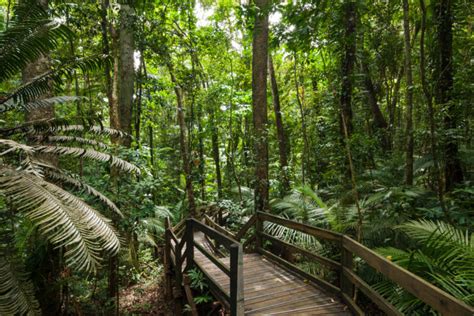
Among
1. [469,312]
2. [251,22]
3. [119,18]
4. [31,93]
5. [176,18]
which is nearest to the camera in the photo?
Answer: [469,312]

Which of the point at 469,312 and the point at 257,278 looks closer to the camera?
the point at 469,312

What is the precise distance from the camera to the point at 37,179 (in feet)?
9.55

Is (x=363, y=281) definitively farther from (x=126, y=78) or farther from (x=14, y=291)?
(x=126, y=78)

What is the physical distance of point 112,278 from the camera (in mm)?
5812

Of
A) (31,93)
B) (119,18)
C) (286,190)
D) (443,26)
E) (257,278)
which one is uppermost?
(119,18)

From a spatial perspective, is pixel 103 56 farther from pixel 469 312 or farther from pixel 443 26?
pixel 443 26

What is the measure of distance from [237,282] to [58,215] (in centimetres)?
199

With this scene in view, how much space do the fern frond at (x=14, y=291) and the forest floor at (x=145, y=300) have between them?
3728 mm

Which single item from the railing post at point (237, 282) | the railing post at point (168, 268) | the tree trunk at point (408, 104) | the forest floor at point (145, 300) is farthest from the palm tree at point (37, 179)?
the tree trunk at point (408, 104)

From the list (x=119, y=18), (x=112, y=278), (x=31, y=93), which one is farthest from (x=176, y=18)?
(x=112, y=278)

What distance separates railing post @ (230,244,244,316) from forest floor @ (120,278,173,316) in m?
4.16

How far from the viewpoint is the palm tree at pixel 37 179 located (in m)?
2.64

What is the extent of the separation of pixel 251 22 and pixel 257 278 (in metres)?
4.47

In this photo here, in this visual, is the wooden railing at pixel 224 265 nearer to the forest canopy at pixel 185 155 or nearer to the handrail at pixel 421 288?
the forest canopy at pixel 185 155
